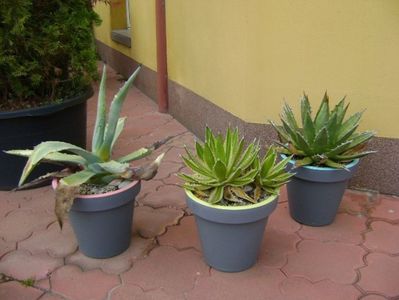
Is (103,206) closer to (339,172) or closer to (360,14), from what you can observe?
(339,172)

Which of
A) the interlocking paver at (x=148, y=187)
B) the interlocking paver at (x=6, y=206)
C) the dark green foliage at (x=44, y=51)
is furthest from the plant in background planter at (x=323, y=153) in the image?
the interlocking paver at (x=6, y=206)

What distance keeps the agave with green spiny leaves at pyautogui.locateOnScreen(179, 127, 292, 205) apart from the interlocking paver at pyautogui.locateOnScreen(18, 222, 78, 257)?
0.90 m

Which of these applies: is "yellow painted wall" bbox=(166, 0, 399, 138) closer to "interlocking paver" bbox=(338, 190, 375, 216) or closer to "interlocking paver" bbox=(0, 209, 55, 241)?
"interlocking paver" bbox=(338, 190, 375, 216)

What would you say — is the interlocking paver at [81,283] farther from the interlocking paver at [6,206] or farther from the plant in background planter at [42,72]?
the plant in background planter at [42,72]

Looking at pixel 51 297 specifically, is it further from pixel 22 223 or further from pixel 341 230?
pixel 341 230

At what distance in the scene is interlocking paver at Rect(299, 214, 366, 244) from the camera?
2682mm

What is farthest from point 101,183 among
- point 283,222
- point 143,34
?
point 143,34

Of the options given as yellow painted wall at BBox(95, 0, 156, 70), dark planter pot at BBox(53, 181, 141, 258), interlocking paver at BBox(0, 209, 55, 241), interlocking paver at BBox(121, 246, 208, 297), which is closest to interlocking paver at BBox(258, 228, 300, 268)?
interlocking paver at BBox(121, 246, 208, 297)

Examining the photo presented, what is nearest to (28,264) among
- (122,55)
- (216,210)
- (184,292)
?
(184,292)

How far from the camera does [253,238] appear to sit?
230 centimetres

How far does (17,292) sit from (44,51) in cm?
165

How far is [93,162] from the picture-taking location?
2412 millimetres

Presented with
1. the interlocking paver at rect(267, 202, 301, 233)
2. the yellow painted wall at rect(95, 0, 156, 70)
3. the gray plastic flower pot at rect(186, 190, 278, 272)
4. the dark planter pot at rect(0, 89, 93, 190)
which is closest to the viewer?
the gray plastic flower pot at rect(186, 190, 278, 272)

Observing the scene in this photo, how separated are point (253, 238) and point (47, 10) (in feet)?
7.43
